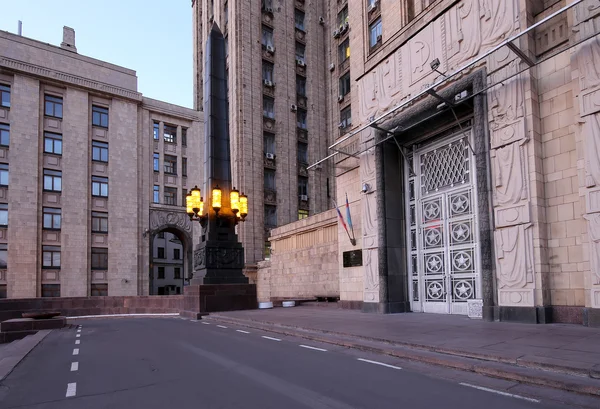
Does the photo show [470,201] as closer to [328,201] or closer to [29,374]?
[29,374]

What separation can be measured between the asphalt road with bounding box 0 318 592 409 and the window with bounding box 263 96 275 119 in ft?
104

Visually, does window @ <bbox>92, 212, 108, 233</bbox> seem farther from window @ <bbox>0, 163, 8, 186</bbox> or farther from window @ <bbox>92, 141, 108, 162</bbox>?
window @ <bbox>0, 163, 8, 186</bbox>

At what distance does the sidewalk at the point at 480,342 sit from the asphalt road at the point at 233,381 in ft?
1.97

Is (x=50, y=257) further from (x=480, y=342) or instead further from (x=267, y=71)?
(x=480, y=342)

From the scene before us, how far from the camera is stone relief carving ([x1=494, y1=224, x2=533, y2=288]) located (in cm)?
1095

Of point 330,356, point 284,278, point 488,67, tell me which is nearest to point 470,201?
point 488,67

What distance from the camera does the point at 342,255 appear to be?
18.7m

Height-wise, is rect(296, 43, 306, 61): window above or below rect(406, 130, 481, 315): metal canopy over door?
above

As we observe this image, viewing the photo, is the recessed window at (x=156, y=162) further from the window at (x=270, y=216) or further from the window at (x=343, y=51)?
the window at (x=343, y=51)

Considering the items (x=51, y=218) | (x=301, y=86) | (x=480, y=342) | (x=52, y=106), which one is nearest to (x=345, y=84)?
(x=301, y=86)

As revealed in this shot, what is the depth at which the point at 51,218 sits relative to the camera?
37250 mm

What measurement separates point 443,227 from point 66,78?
36.0m

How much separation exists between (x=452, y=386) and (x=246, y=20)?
38.6 metres

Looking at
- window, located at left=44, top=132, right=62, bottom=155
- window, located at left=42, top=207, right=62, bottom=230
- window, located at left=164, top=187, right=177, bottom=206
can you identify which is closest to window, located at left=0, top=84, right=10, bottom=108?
window, located at left=44, top=132, right=62, bottom=155
